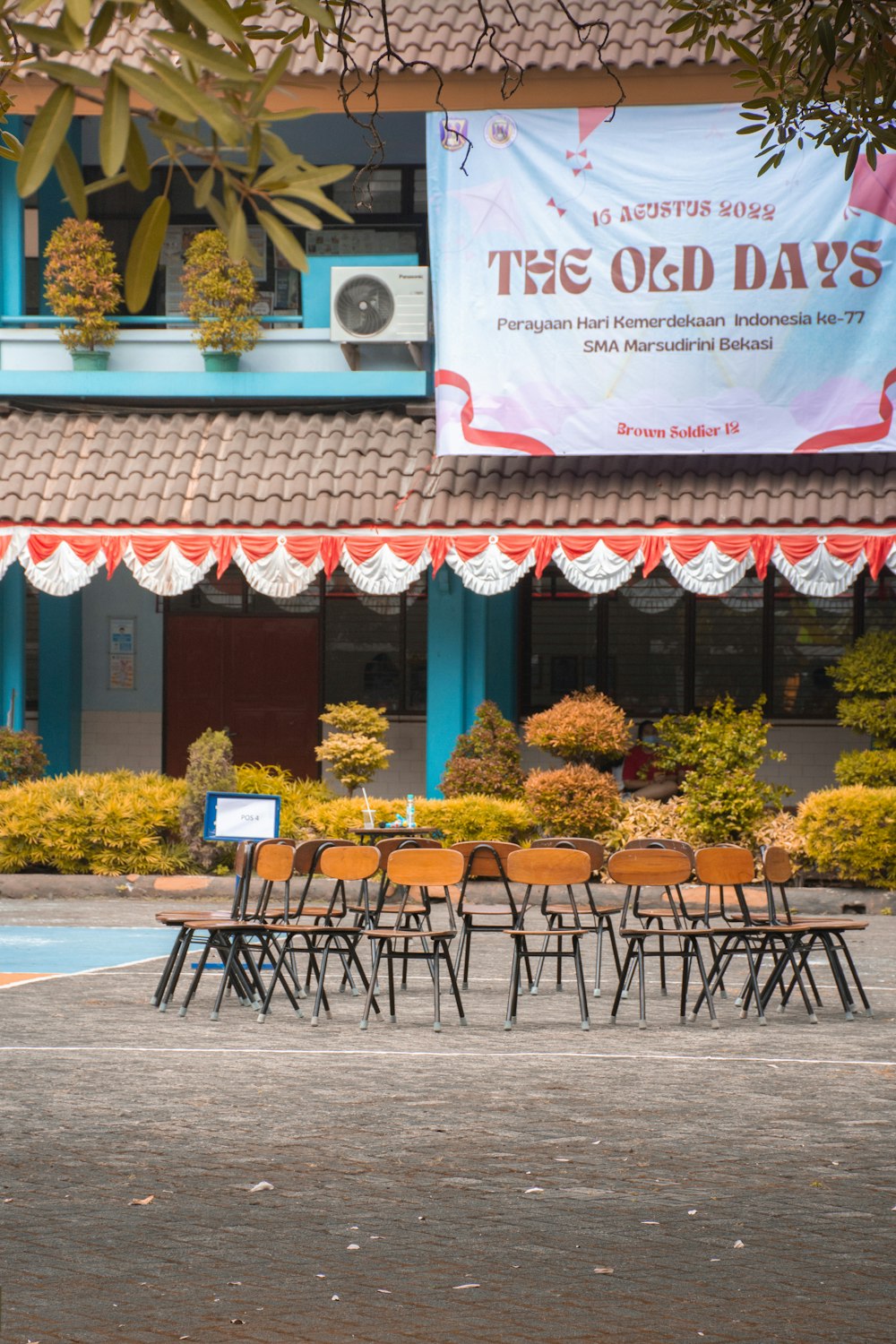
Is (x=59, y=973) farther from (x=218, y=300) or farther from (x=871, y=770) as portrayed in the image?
(x=218, y=300)

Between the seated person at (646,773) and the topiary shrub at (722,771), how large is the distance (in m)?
0.21

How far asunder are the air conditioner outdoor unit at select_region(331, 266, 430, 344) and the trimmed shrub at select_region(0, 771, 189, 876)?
5.22 m

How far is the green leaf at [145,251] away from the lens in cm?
305

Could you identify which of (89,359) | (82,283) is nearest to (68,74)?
(82,283)

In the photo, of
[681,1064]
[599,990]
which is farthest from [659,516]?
[681,1064]

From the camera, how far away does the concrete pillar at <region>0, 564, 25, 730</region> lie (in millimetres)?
18625

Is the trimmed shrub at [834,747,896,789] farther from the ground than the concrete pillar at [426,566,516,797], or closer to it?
closer to it

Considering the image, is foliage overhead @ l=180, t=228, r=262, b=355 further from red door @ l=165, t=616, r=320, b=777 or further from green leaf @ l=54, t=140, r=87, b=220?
green leaf @ l=54, t=140, r=87, b=220

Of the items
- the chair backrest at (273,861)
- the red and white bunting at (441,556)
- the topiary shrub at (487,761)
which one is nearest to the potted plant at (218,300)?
the red and white bunting at (441,556)

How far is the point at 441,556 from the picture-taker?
16984 mm

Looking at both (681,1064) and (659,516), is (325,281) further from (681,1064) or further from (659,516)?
(681,1064)

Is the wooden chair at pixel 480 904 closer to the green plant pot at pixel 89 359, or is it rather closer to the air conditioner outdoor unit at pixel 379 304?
the air conditioner outdoor unit at pixel 379 304

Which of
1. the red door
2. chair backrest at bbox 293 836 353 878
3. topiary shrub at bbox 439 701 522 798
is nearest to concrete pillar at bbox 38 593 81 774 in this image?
the red door

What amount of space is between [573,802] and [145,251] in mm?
13625
